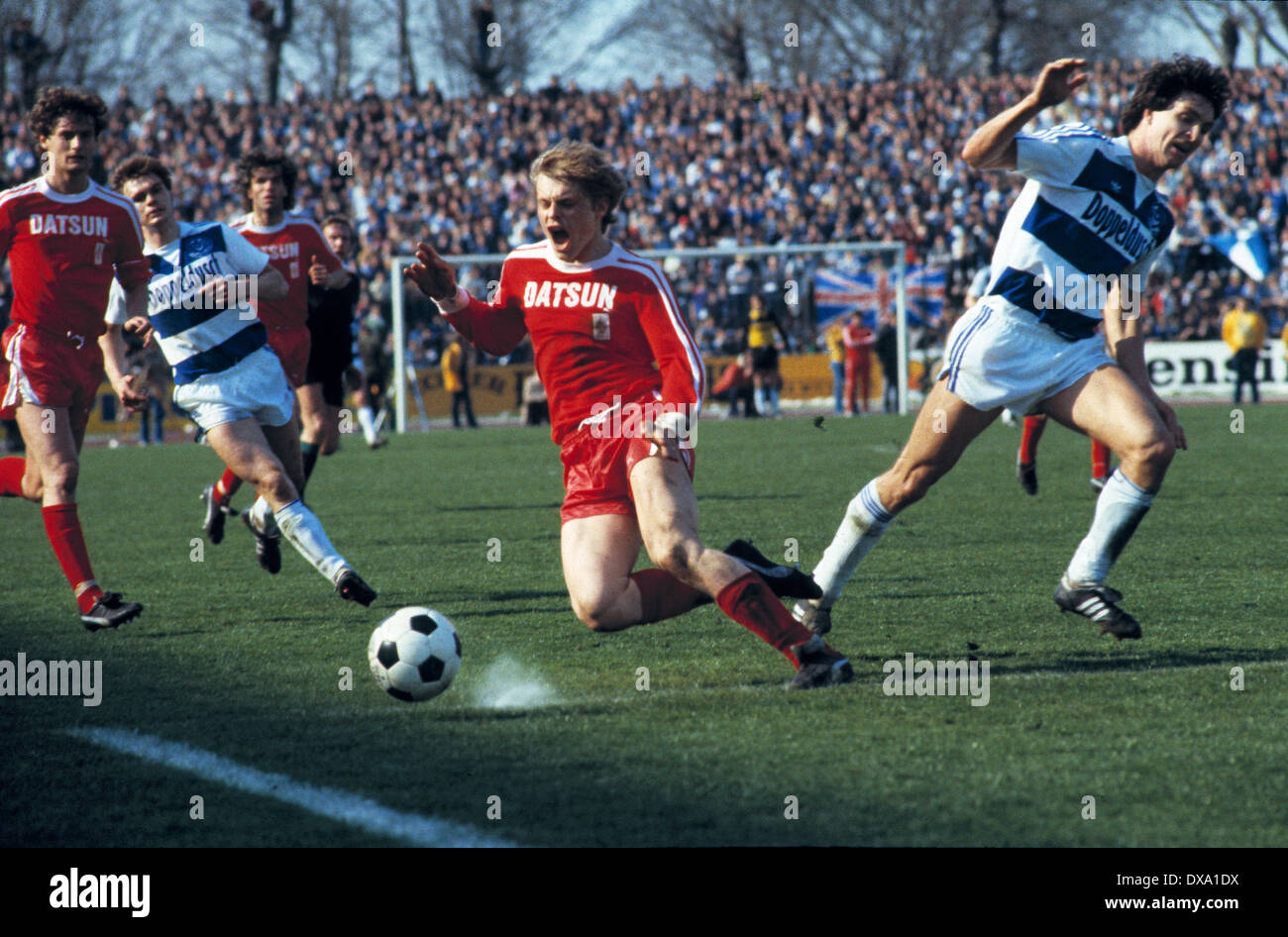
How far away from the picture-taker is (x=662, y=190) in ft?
99.9

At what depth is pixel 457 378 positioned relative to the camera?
81.3 ft

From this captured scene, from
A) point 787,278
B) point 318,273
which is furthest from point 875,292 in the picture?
point 318,273

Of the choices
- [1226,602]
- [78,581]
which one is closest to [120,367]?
[78,581]

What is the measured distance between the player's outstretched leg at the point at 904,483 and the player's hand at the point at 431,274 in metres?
1.69

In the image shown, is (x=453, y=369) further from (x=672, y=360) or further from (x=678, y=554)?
(x=678, y=554)

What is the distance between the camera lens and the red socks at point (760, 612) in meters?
4.71

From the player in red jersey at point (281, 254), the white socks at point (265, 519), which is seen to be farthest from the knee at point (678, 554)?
the player in red jersey at point (281, 254)

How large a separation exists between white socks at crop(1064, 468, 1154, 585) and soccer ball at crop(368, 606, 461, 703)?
2.35 m

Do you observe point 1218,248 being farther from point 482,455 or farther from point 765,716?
point 765,716

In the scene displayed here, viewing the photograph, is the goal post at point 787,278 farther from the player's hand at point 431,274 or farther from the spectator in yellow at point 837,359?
the player's hand at point 431,274

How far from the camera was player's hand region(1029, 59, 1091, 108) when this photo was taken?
4.78 metres

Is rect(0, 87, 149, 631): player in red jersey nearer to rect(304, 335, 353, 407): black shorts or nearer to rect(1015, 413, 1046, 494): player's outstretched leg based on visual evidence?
rect(304, 335, 353, 407): black shorts

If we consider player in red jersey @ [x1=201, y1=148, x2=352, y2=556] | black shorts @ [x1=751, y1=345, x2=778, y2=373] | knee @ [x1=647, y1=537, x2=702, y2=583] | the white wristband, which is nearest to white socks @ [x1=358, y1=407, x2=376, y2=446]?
black shorts @ [x1=751, y1=345, x2=778, y2=373]
